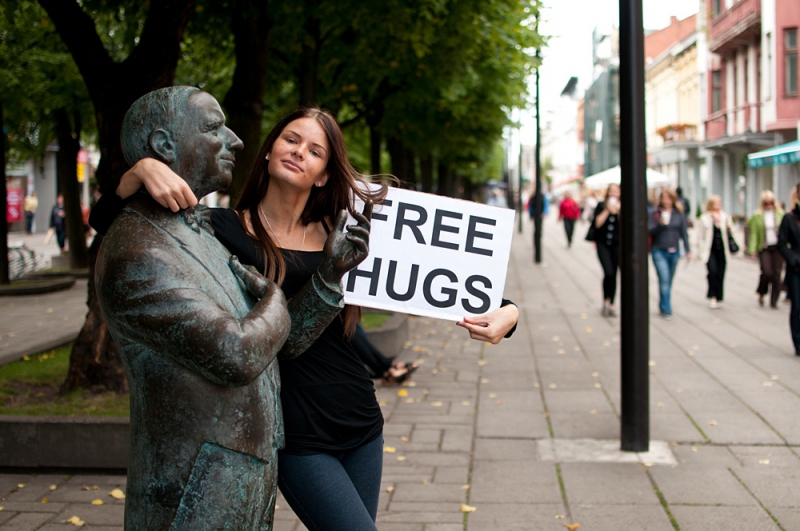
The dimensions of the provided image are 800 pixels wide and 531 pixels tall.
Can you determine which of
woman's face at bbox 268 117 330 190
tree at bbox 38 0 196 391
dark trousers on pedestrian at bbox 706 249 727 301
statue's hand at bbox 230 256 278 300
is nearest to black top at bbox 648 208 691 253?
dark trousers on pedestrian at bbox 706 249 727 301

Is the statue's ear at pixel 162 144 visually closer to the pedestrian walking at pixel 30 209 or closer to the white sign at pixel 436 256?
the white sign at pixel 436 256

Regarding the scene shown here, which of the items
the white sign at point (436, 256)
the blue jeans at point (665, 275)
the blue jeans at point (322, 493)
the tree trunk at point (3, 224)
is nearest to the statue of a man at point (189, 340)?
the blue jeans at point (322, 493)

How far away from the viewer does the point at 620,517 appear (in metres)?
4.89

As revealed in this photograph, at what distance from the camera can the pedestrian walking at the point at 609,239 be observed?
12.9m

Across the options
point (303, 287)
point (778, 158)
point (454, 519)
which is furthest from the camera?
point (778, 158)

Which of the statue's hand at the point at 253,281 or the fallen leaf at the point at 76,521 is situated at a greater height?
the statue's hand at the point at 253,281

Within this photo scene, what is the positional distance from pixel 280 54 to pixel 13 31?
17.0 feet

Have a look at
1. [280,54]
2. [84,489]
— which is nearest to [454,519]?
[84,489]

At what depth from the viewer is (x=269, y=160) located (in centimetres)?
269

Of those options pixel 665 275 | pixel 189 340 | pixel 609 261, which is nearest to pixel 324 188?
pixel 189 340

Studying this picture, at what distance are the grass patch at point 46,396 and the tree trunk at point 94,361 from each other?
3.3 inches

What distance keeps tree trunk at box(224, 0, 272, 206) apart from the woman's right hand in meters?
7.10

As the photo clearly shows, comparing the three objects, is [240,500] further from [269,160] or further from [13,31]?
[13,31]

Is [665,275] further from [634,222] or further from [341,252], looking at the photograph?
[341,252]
